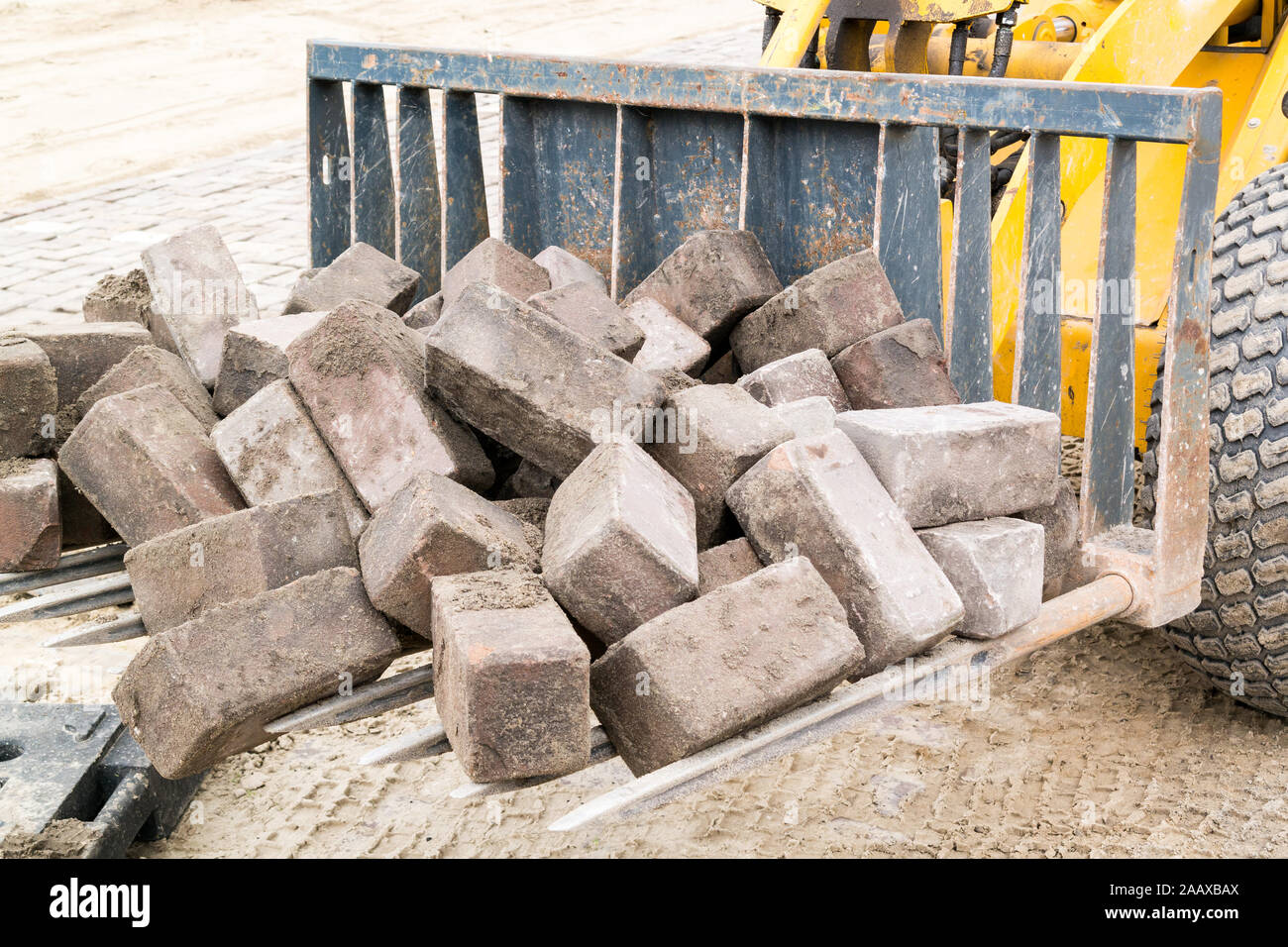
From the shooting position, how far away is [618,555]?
2.54m

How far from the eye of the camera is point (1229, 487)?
318 cm

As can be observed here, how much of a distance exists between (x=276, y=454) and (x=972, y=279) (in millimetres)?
1810

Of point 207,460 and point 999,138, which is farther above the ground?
point 999,138

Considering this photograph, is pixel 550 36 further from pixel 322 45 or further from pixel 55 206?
pixel 322 45

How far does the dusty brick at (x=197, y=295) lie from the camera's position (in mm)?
3766

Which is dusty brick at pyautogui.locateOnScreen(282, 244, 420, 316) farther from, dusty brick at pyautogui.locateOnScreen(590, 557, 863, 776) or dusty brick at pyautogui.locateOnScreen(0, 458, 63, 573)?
dusty brick at pyautogui.locateOnScreen(590, 557, 863, 776)

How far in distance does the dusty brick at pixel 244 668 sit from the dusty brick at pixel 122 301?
64.8 inches

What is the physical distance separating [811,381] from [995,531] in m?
0.67

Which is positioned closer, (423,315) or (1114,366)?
(1114,366)

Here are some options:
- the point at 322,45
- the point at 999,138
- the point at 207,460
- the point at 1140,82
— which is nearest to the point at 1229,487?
the point at 1140,82

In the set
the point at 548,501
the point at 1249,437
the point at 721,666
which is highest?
the point at 1249,437

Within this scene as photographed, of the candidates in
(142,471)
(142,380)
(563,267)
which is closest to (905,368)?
(563,267)

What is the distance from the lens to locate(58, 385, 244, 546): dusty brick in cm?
306

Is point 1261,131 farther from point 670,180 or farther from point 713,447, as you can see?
point 713,447
